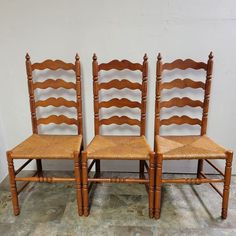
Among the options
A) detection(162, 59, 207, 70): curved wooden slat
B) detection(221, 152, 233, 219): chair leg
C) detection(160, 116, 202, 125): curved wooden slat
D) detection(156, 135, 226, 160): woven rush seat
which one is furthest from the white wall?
detection(221, 152, 233, 219): chair leg

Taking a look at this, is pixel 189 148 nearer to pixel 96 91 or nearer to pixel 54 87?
pixel 96 91

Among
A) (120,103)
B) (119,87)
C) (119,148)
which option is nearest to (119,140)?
(119,148)

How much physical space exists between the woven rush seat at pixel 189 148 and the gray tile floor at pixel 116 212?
1.48ft

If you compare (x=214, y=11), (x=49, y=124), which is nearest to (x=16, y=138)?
(x=49, y=124)

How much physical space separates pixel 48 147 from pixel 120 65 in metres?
0.77

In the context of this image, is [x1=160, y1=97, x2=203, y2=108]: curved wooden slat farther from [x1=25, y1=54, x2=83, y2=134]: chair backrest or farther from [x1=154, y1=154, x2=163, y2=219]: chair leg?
[x1=25, y1=54, x2=83, y2=134]: chair backrest

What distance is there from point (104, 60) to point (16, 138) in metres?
1.04

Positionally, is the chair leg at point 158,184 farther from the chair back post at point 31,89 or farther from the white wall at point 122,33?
the chair back post at point 31,89

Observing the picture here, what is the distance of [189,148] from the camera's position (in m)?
1.52

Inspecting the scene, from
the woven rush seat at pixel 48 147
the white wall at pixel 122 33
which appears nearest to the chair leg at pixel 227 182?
the white wall at pixel 122 33

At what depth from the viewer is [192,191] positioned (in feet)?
6.03

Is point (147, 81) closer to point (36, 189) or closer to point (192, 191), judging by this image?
point (192, 191)

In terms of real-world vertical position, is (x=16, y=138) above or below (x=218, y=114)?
below

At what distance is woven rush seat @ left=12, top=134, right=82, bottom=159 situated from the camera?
1.46 meters
